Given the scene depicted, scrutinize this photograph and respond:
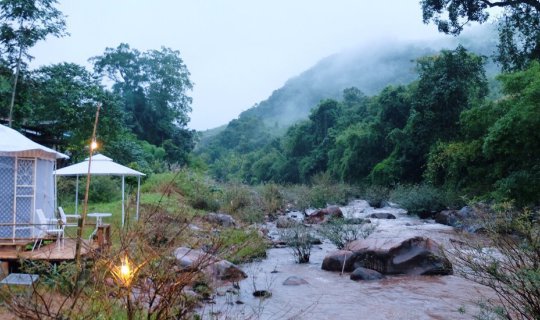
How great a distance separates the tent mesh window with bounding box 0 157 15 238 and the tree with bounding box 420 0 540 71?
14289 millimetres

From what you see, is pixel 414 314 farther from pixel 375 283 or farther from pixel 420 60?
pixel 420 60

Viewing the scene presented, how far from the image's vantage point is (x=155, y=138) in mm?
39875

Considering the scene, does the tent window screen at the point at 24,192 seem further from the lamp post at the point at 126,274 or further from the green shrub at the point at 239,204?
the green shrub at the point at 239,204

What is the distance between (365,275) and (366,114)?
32518mm

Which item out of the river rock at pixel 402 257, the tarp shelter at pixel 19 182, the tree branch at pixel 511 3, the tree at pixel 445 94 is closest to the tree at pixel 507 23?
the tree branch at pixel 511 3

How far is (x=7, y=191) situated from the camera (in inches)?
377

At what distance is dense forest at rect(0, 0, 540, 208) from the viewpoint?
15.1m

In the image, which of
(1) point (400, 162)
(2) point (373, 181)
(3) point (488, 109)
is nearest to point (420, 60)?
(1) point (400, 162)

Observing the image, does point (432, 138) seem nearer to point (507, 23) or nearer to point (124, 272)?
point (507, 23)

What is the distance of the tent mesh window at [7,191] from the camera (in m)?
9.51

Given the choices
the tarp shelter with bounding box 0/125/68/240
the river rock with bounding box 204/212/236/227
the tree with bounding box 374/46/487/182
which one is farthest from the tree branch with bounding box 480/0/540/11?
the tarp shelter with bounding box 0/125/68/240

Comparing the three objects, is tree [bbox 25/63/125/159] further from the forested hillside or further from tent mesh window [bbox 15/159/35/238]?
the forested hillside

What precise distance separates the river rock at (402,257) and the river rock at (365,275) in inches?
15.0

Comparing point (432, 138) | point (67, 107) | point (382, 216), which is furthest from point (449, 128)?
point (67, 107)
